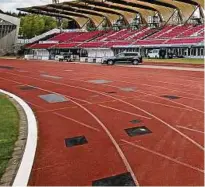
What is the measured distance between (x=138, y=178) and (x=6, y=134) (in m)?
4.63

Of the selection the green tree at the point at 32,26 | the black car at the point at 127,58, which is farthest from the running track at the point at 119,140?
the green tree at the point at 32,26

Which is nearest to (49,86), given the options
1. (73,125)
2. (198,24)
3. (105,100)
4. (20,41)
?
(105,100)

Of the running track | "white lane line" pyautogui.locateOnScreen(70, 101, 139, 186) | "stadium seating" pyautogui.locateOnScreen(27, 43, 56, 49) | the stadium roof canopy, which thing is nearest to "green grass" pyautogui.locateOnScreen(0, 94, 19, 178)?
the running track

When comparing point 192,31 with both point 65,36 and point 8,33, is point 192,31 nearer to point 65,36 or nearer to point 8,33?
point 65,36

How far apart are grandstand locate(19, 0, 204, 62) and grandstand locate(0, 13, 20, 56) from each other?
412 centimetres

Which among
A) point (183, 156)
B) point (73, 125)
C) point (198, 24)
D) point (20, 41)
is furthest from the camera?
point (20, 41)

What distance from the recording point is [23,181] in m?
6.28

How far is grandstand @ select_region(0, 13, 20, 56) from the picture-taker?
77.8m

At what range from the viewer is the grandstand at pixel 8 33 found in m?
77.8

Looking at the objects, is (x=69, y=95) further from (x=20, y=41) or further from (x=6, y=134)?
(x=20, y=41)

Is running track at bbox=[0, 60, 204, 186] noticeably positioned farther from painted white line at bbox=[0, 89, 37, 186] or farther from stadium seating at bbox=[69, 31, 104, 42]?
stadium seating at bbox=[69, 31, 104, 42]

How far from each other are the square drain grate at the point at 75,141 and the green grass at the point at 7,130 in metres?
1.50

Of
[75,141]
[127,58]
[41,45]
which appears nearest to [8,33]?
[41,45]

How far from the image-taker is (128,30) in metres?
76.8
